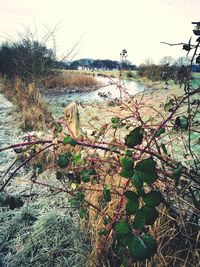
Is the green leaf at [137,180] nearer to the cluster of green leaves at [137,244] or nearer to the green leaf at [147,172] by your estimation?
the green leaf at [147,172]

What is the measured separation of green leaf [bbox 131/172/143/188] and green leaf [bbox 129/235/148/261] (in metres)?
0.16

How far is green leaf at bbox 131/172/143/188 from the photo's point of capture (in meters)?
0.74

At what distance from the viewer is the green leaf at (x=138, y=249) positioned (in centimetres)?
75

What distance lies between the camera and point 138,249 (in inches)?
30.0

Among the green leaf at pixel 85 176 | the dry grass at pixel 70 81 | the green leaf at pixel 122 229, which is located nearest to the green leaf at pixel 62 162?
the green leaf at pixel 85 176

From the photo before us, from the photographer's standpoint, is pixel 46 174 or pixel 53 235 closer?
pixel 53 235

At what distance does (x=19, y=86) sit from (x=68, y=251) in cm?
1014

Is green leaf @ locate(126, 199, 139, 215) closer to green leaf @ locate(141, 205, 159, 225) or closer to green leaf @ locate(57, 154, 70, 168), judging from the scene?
green leaf @ locate(141, 205, 159, 225)

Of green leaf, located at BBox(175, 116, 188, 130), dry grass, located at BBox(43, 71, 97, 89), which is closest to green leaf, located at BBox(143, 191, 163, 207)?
green leaf, located at BBox(175, 116, 188, 130)

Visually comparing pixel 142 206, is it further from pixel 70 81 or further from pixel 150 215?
pixel 70 81

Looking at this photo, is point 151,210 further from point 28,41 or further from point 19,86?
point 19,86

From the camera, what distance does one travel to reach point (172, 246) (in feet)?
6.02

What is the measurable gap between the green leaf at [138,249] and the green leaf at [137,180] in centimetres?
16

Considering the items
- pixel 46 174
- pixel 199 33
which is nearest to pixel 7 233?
pixel 46 174
